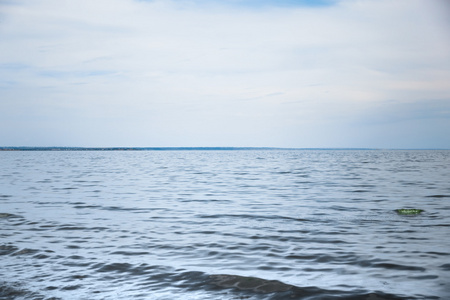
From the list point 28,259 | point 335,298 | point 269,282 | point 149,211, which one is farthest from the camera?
point 149,211

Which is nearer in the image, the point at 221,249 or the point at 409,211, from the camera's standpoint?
the point at 221,249

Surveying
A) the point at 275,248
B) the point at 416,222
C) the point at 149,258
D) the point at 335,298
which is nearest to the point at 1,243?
the point at 149,258

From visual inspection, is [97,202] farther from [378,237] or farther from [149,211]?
[378,237]

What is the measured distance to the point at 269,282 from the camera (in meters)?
8.56

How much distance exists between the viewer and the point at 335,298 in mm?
7605

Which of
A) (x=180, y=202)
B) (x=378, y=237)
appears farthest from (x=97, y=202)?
(x=378, y=237)

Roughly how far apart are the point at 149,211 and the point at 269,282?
11700mm

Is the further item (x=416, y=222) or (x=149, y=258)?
(x=416, y=222)

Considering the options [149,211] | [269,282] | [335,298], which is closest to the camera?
Answer: [335,298]

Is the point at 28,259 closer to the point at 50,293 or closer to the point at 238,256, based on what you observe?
the point at 50,293

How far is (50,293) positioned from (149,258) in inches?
125

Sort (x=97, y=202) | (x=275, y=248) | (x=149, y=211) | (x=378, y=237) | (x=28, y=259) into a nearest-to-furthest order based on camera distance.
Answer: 1. (x=28, y=259)
2. (x=275, y=248)
3. (x=378, y=237)
4. (x=149, y=211)
5. (x=97, y=202)

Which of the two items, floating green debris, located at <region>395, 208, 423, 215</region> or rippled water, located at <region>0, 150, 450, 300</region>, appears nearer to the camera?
rippled water, located at <region>0, 150, 450, 300</region>

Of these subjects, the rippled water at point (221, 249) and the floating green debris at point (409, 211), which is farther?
the floating green debris at point (409, 211)
